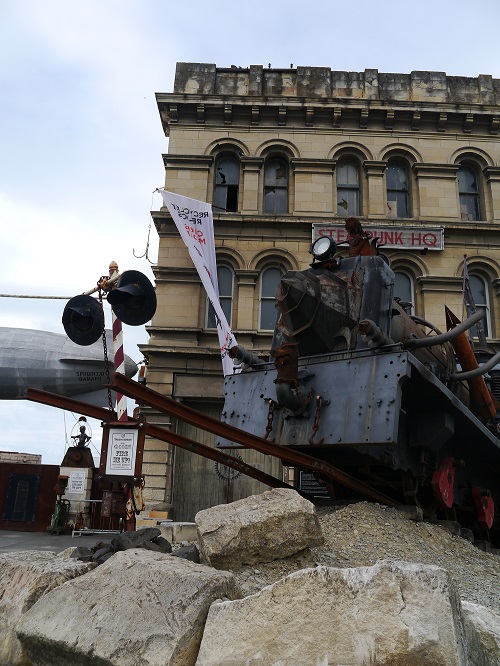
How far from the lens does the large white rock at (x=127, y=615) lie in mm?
2934

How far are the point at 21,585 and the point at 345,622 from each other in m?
2.34

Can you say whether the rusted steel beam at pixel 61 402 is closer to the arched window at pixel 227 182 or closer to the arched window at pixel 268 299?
the arched window at pixel 268 299

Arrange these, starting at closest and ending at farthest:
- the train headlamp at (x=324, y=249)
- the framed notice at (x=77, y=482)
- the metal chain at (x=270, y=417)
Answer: the metal chain at (x=270, y=417) → the train headlamp at (x=324, y=249) → the framed notice at (x=77, y=482)

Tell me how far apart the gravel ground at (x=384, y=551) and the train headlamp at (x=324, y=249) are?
2.91m

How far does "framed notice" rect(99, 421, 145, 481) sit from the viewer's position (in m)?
5.21

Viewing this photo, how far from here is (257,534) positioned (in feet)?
14.0

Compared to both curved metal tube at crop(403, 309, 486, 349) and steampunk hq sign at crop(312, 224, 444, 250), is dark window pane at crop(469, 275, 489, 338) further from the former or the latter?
curved metal tube at crop(403, 309, 486, 349)

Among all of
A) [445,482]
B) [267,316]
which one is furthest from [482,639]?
[267,316]

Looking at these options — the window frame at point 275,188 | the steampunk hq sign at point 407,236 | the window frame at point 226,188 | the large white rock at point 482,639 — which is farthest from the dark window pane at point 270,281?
the large white rock at point 482,639

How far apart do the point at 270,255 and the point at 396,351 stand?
11344 millimetres

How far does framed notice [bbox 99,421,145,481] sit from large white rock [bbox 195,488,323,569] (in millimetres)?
983

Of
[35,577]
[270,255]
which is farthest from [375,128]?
[35,577]

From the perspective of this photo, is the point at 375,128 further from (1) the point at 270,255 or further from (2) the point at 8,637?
(2) the point at 8,637

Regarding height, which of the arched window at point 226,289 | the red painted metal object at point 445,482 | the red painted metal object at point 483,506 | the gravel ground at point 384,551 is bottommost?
the gravel ground at point 384,551
